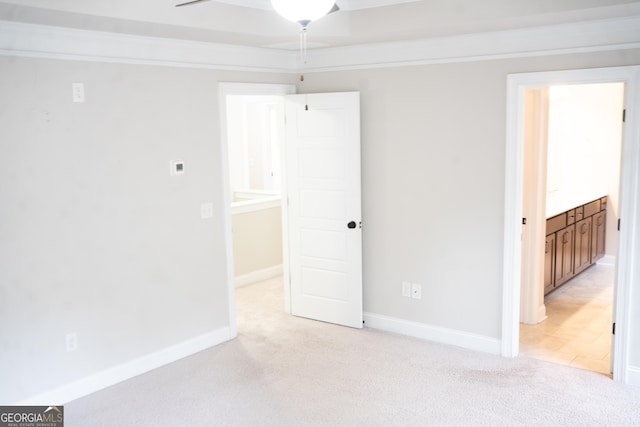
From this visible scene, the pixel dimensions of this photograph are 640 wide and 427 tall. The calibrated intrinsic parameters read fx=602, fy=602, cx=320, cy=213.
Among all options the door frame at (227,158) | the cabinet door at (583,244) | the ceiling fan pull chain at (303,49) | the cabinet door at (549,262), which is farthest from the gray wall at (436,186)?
the cabinet door at (583,244)

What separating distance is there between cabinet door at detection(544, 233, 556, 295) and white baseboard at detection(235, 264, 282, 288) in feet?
9.67

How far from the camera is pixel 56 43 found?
367 centimetres

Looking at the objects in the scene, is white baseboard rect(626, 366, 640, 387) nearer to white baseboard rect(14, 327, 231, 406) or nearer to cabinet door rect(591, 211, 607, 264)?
white baseboard rect(14, 327, 231, 406)

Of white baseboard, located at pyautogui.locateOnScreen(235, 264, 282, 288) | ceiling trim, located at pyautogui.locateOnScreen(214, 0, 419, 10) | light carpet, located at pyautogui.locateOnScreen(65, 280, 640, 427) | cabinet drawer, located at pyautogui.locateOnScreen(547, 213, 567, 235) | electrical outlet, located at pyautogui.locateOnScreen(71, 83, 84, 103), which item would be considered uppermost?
ceiling trim, located at pyautogui.locateOnScreen(214, 0, 419, 10)

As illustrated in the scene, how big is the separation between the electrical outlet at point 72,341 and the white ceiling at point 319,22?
1954mm

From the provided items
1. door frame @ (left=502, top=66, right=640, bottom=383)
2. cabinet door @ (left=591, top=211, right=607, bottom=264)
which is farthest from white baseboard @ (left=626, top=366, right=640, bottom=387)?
cabinet door @ (left=591, top=211, right=607, bottom=264)

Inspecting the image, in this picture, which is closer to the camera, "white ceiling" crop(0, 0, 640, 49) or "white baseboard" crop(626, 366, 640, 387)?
"white ceiling" crop(0, 0, 640, 49)

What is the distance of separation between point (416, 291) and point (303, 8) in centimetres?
335

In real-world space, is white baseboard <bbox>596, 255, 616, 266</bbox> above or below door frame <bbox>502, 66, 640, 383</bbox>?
below

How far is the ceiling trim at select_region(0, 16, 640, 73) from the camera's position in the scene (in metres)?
3.65

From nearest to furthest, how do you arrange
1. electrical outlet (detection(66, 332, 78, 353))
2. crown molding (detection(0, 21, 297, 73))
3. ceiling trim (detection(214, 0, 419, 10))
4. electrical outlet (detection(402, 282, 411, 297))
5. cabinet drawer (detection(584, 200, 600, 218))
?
crown molding (detection(0, 21, 297, 73)) → electrical outlet (detection(66, 332, 78, 353)) → ceiling trim (detection(214, 0, 419, 10)) → electrical outlet (detection(402, 282, 411, 297)) → cabinet drawer (detection(584, 200, 600, 218))

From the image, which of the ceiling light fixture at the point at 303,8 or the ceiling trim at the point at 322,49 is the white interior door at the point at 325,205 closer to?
the ceiling trim at the point at 322,49

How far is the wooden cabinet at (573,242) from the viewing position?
5836 mm

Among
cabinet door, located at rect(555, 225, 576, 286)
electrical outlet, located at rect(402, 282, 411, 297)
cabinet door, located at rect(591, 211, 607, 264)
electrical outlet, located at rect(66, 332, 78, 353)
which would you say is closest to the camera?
electrical outlet, located at rect(66, 332, 78, 353)
